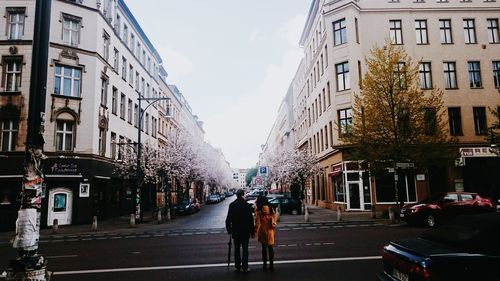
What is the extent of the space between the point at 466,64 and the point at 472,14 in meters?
4.91

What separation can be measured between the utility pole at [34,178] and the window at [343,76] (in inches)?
1132

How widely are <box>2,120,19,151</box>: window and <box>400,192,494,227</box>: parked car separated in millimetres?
25845

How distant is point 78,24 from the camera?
27750 mm

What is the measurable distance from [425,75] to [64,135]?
30.5 meters

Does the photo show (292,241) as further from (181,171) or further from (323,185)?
(323,185)

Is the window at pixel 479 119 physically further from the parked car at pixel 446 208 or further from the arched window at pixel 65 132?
the arched window at pixel 65 132

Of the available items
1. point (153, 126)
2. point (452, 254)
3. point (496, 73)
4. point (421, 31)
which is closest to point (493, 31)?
point (496, 73)

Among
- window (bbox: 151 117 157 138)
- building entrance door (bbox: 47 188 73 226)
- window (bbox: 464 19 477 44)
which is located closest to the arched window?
building entrance door (bbox: 47 188 73 226)

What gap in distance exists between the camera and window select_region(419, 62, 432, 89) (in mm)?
32338

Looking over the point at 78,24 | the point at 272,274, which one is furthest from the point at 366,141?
the point at 78,24

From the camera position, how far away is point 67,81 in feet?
88.3

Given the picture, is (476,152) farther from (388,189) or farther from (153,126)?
(153,126)

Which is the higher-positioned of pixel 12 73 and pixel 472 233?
pixel 12 73

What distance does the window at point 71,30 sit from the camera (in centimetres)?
2708
